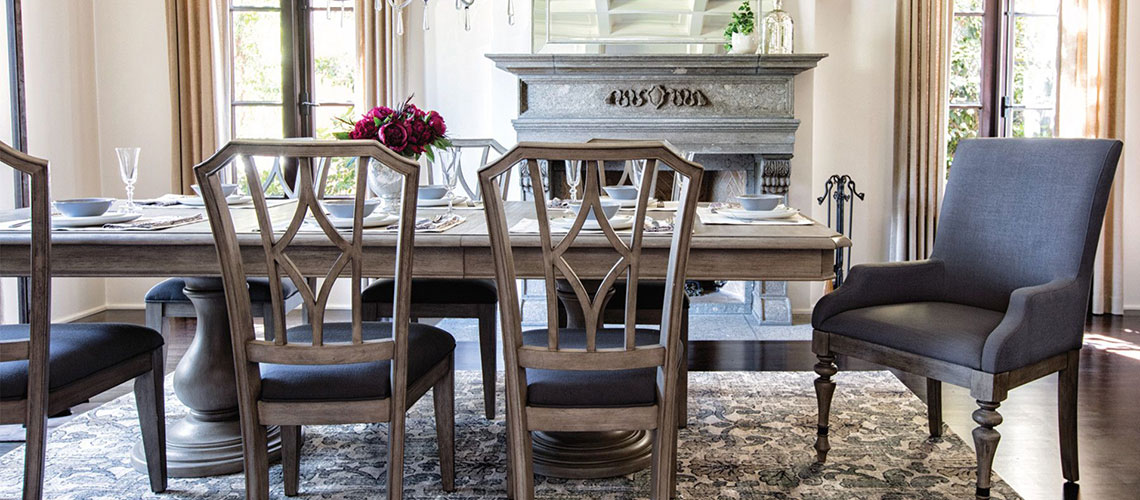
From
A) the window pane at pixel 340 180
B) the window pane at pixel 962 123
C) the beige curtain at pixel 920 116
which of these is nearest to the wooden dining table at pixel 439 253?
the beige curtain at pixel 920 116

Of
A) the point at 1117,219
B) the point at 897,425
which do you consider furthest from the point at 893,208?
the point at 897,425

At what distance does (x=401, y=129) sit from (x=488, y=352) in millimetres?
918

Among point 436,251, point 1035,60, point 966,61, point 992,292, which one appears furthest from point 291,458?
point 1035,60

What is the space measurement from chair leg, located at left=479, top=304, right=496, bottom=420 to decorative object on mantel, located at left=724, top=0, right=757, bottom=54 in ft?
8.23

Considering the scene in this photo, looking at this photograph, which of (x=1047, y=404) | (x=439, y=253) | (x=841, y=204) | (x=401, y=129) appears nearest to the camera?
(x=439, y=253)

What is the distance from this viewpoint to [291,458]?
8.14 ft

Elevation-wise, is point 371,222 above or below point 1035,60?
below

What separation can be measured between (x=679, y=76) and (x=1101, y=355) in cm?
234

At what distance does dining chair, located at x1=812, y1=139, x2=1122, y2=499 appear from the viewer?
237 cm

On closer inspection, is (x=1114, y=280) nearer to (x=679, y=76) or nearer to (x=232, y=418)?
(x=679, y=76)

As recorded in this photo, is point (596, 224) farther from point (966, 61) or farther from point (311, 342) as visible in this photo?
point (966, 61)

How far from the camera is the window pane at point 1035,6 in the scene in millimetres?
5320

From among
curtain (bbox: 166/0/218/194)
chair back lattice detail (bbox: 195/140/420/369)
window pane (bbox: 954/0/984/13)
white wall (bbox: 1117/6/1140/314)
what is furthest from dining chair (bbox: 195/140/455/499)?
white wall (bbox: 1117/6/1140/314)

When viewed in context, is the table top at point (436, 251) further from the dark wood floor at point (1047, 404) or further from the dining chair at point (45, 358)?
the dark wood floor at point (1047, 404)
